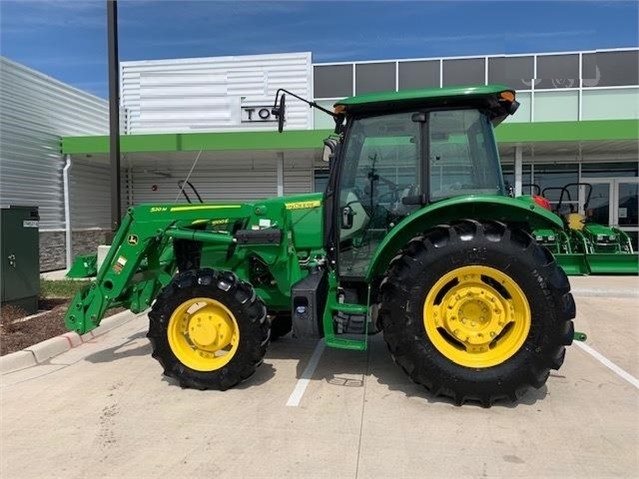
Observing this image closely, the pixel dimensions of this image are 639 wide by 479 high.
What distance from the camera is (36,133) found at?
39.4ft

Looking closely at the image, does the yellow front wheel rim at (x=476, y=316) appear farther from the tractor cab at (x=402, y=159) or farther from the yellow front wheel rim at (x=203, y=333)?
the yellow front wheel rim at (x=203, y=333)

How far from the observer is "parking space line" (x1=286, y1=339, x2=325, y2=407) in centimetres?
412

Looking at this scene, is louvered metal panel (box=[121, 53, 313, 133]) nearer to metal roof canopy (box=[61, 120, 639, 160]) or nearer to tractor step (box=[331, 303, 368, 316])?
metal roof canopy (box=[61, 120, 639, 160])

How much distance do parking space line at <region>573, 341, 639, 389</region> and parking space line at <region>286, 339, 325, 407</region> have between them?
2.82 metres

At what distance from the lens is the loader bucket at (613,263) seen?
10234mm

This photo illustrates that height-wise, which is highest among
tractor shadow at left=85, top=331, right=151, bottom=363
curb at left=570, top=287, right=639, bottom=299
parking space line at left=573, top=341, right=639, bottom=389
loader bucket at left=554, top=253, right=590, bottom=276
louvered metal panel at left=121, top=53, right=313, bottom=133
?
louvered metal panel at left=121, top=53, right=313, bottom=133

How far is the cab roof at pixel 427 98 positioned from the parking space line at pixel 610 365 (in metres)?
2.79

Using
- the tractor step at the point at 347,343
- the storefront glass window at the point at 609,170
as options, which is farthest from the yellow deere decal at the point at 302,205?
the storefront glass window at the point at 609,170

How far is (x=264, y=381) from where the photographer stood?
179 inches

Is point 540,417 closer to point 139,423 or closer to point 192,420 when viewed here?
point 192,420

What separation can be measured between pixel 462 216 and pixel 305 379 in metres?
1.97

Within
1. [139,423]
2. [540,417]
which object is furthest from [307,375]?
[540,417]

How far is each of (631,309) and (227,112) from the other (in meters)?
11.8

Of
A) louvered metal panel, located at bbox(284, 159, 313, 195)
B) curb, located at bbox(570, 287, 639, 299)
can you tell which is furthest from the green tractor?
louvered metal panel, located at bbox(284, 159, 313, 195)
